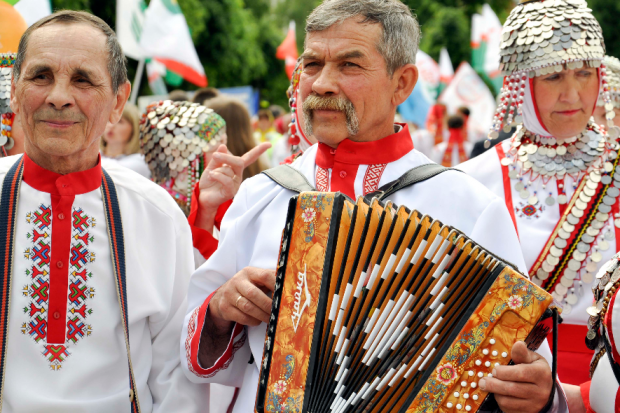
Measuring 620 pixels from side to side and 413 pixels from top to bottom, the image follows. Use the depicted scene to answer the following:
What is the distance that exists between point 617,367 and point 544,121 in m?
1.81

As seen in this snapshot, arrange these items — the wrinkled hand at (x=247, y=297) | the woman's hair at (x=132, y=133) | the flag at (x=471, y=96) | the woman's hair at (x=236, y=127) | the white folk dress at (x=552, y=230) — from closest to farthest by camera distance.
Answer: the wrinkled hand at (x=247, y=297)
the white folk dress at (x=552, y=230)
the woman's hair at (x=236, y=127)
the woman's hair at (x=132, y=133)
the flag at (x=471, y=96)

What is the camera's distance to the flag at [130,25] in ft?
26.8

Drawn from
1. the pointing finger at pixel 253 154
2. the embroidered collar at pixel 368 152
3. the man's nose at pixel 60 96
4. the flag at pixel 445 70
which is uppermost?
the man's nose at pixel 60 96

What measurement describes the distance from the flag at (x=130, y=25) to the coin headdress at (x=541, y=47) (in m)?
5.82

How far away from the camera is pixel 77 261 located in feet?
7.73

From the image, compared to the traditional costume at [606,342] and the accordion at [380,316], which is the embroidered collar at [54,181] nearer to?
the accordion at [380,316]

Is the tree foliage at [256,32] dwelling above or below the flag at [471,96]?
below

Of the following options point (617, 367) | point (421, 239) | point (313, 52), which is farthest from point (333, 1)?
point (617, 367)

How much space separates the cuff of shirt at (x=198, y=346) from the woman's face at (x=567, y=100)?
1.99 m

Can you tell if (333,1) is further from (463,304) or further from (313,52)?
(463,304)

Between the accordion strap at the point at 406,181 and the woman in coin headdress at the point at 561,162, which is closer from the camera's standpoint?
the accordion strap at the point at 406,181

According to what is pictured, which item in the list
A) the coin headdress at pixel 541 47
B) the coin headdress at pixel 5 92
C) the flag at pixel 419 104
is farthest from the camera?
the flag at pixel 419 104

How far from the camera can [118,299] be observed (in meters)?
2.37

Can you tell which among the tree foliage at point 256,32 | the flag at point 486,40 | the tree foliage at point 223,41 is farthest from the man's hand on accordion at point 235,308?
the tree foliage at point 223,41
